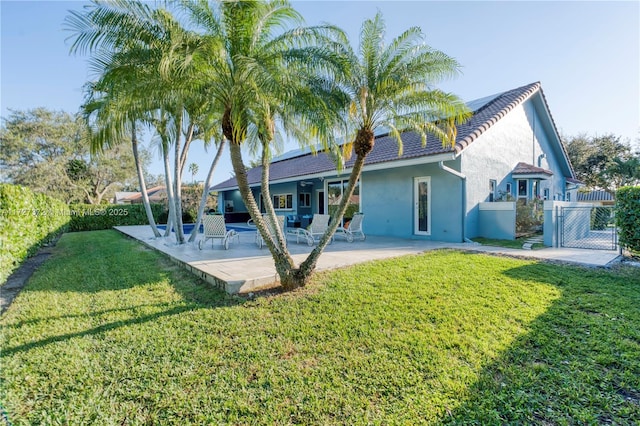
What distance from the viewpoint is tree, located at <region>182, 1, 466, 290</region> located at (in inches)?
208

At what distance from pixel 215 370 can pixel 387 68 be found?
650 cm

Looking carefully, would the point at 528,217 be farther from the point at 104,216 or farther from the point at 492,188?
the point at 104,216

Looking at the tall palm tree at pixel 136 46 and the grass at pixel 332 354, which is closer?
the grass at pixel 332 354

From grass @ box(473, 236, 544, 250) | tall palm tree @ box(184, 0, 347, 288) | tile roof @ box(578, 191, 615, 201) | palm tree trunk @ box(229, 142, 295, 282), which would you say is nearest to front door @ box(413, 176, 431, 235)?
grass @ box(473, 236, 544, 250)

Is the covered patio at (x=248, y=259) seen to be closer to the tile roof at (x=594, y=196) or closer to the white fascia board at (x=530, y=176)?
the white fascia board at (x=530, y=176)

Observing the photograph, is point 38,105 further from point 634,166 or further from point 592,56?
point 634,166

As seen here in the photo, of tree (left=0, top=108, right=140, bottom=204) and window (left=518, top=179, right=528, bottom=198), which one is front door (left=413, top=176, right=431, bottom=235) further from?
tree (left=0, top=108, right=140, bottom=204)

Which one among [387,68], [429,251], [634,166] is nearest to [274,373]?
[387,68]

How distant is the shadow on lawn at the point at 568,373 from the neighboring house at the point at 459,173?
705 centimetres

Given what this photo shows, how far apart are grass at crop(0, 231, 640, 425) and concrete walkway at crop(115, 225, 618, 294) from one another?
51cm

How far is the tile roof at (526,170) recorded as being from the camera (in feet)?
46.5

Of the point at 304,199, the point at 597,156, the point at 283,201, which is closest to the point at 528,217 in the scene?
the point at 304,199

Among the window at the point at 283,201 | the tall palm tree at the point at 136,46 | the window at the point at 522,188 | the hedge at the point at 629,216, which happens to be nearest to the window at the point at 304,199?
the window at the point at 283,201

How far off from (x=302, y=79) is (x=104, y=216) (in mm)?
25901
